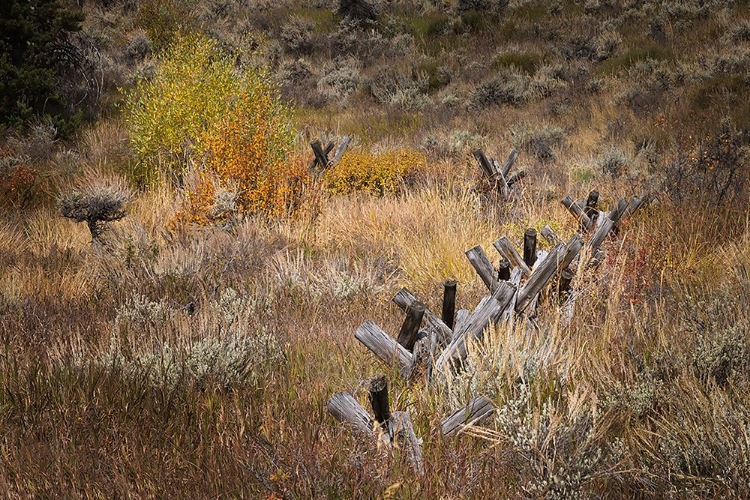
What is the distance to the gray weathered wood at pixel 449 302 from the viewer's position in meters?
3.18

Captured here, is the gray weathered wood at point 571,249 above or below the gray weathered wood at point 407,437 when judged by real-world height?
above

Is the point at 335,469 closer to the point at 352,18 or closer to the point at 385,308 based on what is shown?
the point at 385,308

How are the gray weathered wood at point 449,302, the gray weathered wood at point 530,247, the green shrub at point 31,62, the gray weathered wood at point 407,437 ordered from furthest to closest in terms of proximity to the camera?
the green shrub at point 31,62, the gray weathered wood at point 530,247, the gray weathered wood at point 449,302, the gray weathered wood at point 407,437

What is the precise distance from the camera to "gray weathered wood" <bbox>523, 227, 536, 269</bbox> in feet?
13.0

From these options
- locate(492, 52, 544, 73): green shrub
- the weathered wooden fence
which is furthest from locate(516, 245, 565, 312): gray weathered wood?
locate(492, 52, 544, 73): green shrub

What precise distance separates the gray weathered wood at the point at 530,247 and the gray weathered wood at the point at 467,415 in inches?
65.5

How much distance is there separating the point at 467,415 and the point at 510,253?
1655mm

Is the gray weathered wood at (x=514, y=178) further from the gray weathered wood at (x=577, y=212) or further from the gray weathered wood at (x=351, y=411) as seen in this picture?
the gray weathered wood at (x=351, y=411)

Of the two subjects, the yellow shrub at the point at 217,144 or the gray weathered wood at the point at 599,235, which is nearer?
the gray weathered wood at the point at 599,235

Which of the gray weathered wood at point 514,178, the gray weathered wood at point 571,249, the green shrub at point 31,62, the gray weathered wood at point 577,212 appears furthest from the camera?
the green shrub at point 31,62

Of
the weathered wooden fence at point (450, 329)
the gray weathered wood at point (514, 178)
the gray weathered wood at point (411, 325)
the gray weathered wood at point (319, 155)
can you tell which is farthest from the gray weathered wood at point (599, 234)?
the gray weathered wood at point (319, 155)

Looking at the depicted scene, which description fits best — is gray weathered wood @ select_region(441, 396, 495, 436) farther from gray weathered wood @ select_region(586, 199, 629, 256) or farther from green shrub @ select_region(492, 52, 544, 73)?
green shrub @ select_region(492, 52, 544, 73)

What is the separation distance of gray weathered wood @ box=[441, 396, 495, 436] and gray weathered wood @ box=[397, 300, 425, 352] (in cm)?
51

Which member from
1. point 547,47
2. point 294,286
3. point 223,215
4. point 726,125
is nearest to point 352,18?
point 547,47
